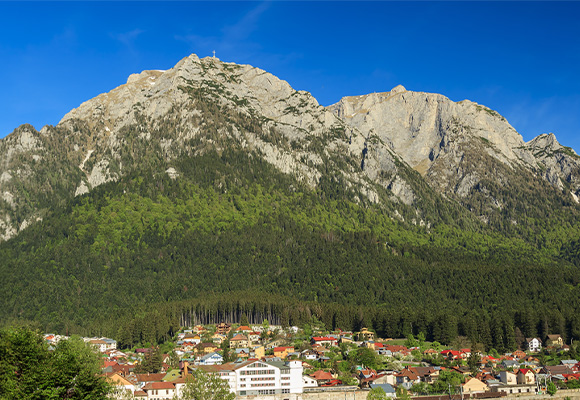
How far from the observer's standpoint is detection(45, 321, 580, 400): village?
126250 mm

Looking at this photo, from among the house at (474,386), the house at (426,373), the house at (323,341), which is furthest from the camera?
the house at (323,341)

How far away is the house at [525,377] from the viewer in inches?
5292

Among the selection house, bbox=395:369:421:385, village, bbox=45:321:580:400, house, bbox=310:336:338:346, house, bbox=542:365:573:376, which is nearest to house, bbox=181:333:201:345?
village, bbox=45:321:580:400

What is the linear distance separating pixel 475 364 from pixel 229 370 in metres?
55.8

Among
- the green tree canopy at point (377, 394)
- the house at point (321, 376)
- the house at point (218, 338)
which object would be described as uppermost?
the house at point (218, 338)

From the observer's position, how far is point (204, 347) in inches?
6703

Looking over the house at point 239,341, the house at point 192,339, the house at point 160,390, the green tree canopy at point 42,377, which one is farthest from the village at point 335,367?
the green tree canopy at point 42,377

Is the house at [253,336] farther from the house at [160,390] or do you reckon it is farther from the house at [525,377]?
the house at [525,377]

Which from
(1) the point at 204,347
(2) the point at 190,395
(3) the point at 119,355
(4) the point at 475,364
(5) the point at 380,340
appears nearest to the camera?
(2) the point at 190,395

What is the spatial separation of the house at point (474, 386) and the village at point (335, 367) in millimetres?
188

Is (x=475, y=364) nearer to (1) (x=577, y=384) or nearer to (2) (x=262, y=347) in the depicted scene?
(1) (x=577, y=384)

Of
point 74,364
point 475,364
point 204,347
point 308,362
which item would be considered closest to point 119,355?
point 204,347

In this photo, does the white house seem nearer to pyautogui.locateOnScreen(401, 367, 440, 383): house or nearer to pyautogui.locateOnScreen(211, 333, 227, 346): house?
pyautogui.locateOnScreen(211, 333, 227, 346): house

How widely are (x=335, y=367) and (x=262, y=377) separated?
21.8 metres
